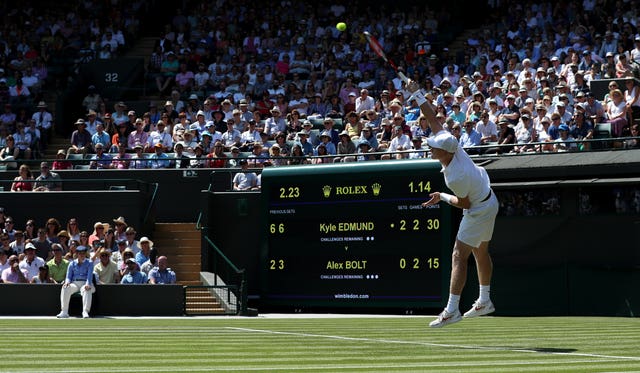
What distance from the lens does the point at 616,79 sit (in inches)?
907

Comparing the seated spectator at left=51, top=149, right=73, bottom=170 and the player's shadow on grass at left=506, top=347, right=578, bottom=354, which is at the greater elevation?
the seated spectator at left=51, top=149, right=73, bottom=170

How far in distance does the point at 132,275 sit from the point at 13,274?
2354 millimetres

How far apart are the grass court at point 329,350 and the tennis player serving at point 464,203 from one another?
1.45 ft

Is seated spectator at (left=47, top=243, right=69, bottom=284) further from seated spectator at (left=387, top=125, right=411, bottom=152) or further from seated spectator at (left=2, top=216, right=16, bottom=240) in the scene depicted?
seated spectator at (left=387, top=125, right=411, bottom=152)

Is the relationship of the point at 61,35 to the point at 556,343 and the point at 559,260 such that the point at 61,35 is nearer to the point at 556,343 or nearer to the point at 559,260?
the point at 559,260

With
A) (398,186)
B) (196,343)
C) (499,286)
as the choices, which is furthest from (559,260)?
(196,343)

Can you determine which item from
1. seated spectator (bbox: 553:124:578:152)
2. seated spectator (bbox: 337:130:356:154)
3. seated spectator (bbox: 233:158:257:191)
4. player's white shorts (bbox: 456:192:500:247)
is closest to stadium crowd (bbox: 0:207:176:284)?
seated spectator (bbox: 233:158:257:191)

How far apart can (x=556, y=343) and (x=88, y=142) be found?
19.7 metres

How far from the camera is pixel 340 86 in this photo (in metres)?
29.8

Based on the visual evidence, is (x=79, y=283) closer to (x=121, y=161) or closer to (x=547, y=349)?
(x=121, y=161)

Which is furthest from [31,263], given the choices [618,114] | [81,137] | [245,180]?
[618,114]

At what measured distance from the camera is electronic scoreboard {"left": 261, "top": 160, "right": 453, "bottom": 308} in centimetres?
2156

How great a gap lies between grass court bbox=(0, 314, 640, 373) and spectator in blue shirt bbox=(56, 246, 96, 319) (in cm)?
769

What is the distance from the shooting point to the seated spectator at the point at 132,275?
22609 millimetres
